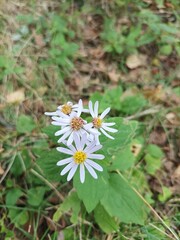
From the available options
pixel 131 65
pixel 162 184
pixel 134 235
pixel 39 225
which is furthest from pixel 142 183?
pixel 131 65

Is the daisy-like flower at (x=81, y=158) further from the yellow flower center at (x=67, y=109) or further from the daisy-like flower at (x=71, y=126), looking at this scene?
the yellow flower center at (x=67, y=109)

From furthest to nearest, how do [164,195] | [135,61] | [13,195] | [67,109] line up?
[135,61]
[164,195]
[13,195]
[67,109]

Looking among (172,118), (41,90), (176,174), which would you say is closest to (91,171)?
(176,174)

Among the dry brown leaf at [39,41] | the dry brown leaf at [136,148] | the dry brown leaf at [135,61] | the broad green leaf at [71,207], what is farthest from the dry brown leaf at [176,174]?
the dry brown leaf at [39,41]

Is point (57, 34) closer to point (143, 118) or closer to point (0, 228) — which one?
point (143, 118)

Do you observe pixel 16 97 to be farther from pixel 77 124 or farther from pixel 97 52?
pixel 77 124

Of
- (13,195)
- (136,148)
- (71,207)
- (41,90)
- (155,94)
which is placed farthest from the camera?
(155,94)
